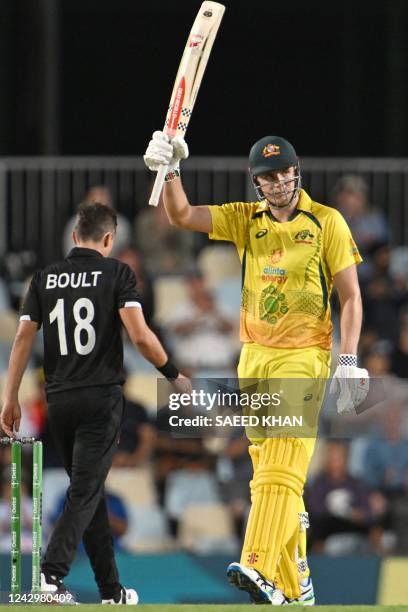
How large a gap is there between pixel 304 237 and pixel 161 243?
16.4 ft

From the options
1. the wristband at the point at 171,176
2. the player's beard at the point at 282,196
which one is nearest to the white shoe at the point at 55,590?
the wristband at the point at 171,176

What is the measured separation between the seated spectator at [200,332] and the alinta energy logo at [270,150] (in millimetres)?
4710

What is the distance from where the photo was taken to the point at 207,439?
11328 millimetres

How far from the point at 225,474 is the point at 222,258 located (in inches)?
68.4

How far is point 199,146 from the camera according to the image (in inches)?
608

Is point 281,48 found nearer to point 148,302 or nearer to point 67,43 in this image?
point 67,43

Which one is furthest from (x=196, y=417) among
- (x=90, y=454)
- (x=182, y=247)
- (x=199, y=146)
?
(x=199, y=146)

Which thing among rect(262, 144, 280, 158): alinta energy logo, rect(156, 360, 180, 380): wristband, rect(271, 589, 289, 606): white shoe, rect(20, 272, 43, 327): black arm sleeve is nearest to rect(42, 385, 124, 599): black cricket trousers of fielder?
rect(156, 360, 180, 380): wristband

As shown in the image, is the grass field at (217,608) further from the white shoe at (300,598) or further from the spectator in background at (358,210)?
the spectator in background at (358,210)

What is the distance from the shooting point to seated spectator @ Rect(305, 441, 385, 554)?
36.4 ft

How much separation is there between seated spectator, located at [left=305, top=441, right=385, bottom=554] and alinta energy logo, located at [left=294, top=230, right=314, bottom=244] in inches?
172

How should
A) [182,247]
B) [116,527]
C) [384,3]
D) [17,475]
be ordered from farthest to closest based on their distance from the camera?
[384,3] < [182,247] < [116,527] < [17,475]

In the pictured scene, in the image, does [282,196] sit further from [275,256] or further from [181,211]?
[181,211]

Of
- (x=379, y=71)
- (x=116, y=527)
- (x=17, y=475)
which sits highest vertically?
(x=379, y=71)
